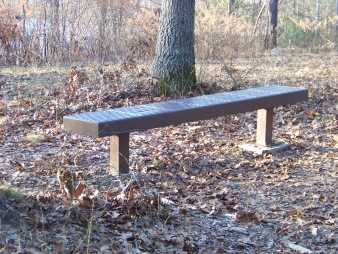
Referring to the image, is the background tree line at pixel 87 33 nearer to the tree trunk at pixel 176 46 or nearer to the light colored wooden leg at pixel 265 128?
the tree trunk at pixel 176 46

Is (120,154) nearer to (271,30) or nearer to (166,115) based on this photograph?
(166,115)

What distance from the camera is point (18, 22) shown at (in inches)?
448

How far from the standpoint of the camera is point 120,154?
4.87 metres

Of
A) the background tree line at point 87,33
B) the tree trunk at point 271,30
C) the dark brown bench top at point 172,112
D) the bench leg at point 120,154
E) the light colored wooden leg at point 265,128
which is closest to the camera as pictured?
the dark brown bench top at point 172,112

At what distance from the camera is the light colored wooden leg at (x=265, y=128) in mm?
6238

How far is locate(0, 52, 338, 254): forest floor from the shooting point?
356 cm

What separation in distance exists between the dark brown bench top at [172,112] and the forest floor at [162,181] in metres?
0.44

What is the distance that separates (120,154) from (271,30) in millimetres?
12710

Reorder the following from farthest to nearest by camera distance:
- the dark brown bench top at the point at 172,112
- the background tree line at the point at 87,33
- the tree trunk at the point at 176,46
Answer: the background tree line at the point at 87,33 < the tree trunk at the point at 176,46 < the dark brown bench top at the point at 172,112

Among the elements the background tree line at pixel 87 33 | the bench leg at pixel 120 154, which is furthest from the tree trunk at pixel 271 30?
the bench leg at pixel 120 154

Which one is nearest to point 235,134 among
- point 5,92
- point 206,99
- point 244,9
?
point 206,99

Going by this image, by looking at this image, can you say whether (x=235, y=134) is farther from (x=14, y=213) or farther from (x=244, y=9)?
(x=244, y=9)

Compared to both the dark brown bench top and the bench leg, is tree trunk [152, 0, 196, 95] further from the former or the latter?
the bench leg

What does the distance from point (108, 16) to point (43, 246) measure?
9.89 m
